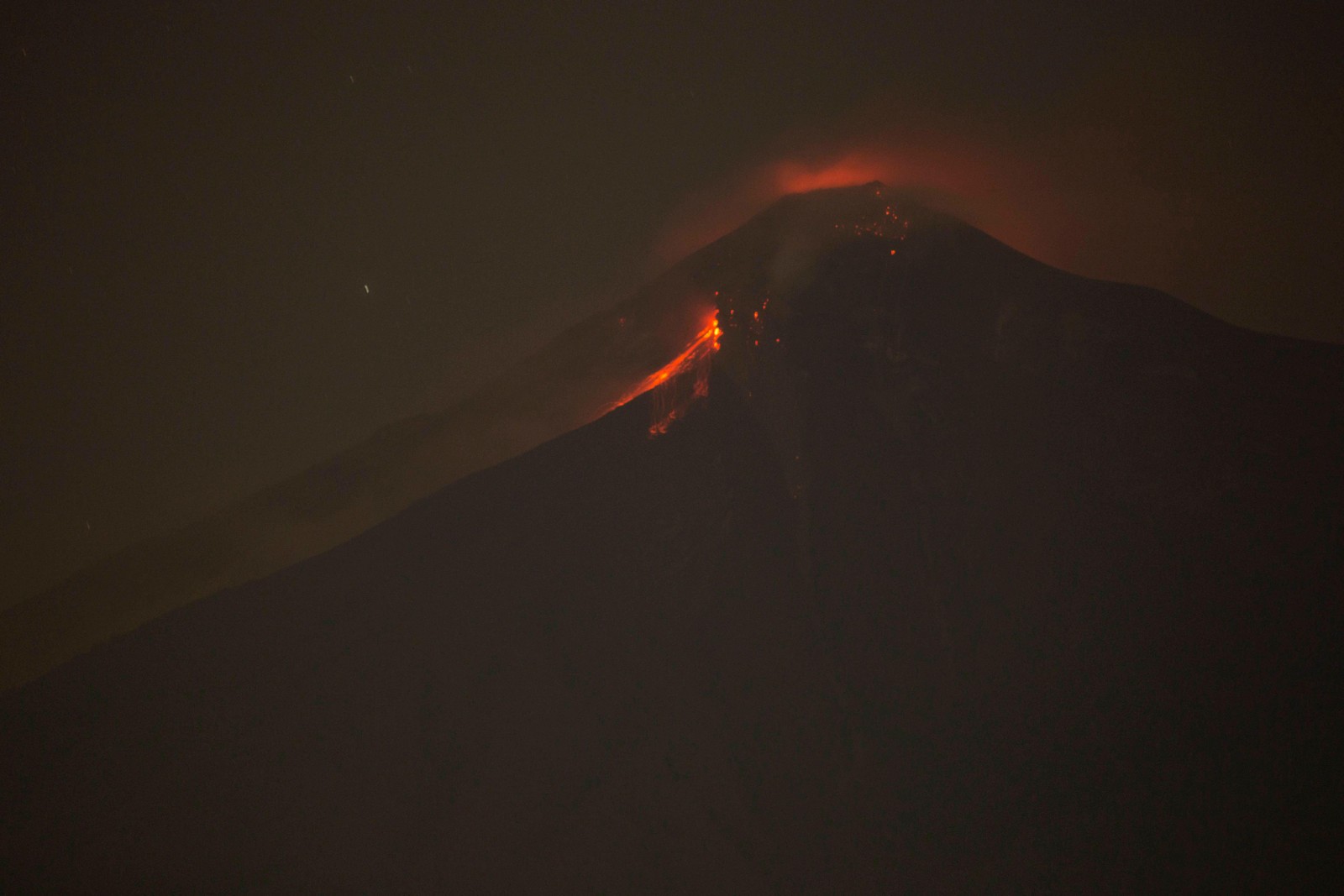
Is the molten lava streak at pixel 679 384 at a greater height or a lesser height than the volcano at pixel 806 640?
Answer: greater

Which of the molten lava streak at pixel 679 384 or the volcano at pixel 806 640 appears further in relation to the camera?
the molten lava streak at pixel 679 384

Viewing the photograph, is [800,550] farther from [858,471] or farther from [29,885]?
[29,885]

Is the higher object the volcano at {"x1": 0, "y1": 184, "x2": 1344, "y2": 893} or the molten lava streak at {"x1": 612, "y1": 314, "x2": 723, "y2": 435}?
the molten lava streak at {"x1": 612, "y1": 314, "x2": 723, "y2": 435}

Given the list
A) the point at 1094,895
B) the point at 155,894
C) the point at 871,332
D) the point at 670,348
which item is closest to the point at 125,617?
the point at 155,894

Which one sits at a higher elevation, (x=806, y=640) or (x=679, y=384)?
(x=679, y=384)

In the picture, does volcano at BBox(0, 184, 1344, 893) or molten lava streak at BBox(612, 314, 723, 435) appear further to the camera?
molten lava streak at BBox(612, 314, 723, 435)
